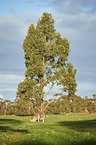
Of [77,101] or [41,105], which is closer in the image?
[41,105]

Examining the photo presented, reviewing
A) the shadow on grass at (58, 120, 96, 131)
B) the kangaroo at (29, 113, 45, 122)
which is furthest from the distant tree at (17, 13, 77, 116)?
the shadow on grass at (58, 120, 96, 131)

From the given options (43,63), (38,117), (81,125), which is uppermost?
(43,63)

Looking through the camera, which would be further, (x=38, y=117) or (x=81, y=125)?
(x=38, y=117)

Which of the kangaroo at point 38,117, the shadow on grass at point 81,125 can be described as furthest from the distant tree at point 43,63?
the shadow on grass at point 81,125

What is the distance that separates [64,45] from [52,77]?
8421 millimetres

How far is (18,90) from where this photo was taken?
42.9 m

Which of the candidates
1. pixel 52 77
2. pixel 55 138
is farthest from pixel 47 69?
pixel 55 138

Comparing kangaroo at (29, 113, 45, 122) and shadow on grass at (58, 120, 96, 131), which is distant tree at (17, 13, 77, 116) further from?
shadow on grass at (58, 120, 96, 131)

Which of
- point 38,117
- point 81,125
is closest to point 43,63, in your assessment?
point 38,117

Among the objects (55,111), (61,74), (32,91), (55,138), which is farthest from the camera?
(55,111)

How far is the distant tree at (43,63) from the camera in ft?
137

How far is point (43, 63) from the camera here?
45750 millimetres

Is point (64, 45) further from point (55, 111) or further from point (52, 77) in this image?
point (55, 111)

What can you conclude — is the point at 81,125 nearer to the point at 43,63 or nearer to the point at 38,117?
the point at 38,117
